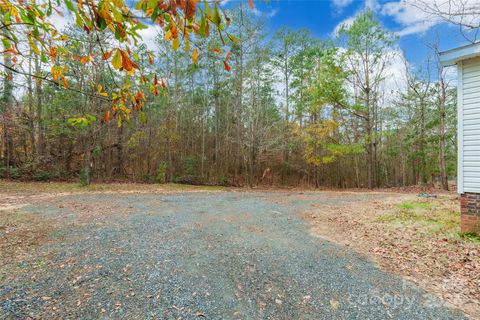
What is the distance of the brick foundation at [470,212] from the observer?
4137 mm

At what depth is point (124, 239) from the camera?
3781 mm

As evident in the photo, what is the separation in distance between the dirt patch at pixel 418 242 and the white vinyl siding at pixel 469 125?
1027 millimetres

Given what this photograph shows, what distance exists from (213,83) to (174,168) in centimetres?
571

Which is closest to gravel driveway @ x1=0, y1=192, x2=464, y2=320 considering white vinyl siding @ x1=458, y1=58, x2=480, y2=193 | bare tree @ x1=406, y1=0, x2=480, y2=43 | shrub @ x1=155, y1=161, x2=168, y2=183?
white vinyl siding @ x1=458, y1=58, x2=480, y2=193

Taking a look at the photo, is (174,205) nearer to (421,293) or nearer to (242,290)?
(242,290)

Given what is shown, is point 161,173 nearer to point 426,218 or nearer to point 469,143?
point 426,218

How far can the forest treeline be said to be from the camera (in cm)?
1133

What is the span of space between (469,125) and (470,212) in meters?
1.58

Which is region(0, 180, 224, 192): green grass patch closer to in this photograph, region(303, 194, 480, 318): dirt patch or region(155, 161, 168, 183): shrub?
region(155, 161, 168, 183): shrub

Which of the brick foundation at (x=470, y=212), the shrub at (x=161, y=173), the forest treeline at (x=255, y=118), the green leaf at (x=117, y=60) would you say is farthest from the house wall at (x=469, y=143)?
the shrub at (x=161, y=173)

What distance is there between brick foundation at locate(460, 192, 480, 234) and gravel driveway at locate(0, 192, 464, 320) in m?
2.49

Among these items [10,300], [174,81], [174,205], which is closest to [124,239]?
[10,300]

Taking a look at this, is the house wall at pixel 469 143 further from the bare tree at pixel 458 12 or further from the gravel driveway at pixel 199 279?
the gravel driveway at pixel 199 279

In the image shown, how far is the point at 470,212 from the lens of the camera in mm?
4211
